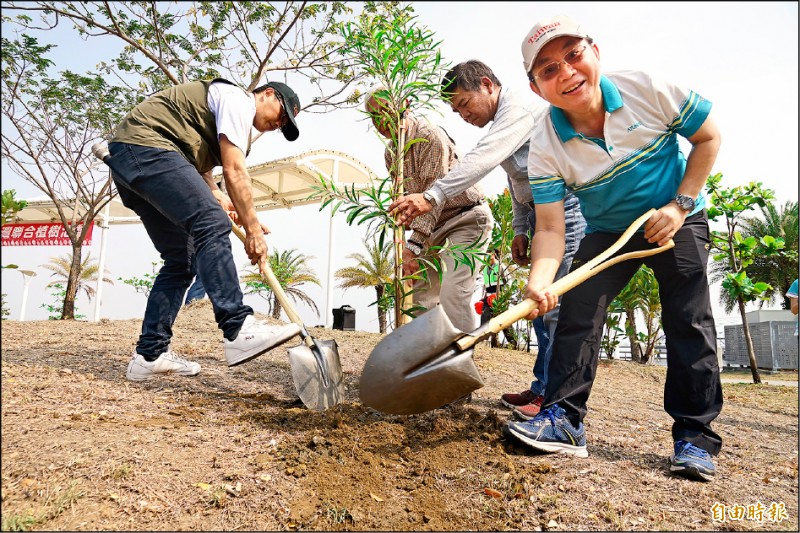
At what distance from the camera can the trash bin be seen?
379 inches

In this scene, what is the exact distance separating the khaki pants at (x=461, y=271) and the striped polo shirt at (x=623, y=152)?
72 cm

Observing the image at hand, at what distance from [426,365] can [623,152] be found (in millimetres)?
1171

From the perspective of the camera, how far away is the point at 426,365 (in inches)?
74.0

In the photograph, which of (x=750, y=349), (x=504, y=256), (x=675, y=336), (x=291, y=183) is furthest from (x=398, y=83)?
(x=291, y=183)

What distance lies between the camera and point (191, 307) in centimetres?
698

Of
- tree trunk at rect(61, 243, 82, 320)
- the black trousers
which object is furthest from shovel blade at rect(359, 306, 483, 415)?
tree trunk at rect(61, 243, 82, 320)

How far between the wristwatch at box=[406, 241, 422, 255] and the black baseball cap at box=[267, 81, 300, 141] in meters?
0.91

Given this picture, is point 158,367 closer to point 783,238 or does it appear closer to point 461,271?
point 461,271

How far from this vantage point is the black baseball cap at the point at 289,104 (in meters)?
2.69

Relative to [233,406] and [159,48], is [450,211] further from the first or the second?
[159,48]

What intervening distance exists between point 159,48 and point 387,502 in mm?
8506

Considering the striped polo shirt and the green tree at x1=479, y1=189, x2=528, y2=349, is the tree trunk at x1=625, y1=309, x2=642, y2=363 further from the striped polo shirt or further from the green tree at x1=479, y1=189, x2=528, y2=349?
the striped polo shirt

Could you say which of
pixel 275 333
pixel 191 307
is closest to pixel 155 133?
pixel 275 333

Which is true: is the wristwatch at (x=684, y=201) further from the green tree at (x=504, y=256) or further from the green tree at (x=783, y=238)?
the green tree at (x=783, y=238)
